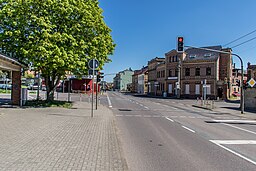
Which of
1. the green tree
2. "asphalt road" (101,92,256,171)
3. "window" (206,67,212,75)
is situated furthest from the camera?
"window" (206,67,212,75)

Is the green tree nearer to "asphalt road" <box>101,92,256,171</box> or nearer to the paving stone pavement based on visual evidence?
the paving stone pavement

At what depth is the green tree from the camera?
16.6 metres

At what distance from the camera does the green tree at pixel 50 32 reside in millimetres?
16625

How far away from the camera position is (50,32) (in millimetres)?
17531

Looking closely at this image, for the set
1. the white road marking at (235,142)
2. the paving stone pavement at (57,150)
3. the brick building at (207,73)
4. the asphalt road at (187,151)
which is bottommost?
the white road marking at (235,142)

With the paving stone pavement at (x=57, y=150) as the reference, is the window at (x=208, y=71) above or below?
above

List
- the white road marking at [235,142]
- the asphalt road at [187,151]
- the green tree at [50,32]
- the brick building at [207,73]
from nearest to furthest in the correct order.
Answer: the asphalt road at [187,151] < the white road marking at [235,142] < the green tree at [50,32] < the brick building at [207,73]

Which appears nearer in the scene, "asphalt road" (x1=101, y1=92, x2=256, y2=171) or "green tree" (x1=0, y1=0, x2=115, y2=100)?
"asphalt road" (x1=101, y1=92, x2=256, y2=171)

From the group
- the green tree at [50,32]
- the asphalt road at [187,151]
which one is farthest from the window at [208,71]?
the asphalt road at [187,151]

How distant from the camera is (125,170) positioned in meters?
5.20

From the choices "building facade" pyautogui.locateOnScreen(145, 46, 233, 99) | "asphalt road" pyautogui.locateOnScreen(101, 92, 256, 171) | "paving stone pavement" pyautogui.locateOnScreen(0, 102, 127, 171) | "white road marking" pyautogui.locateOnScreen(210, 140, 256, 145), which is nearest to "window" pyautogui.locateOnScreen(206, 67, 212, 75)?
"building facade" pyautogui.locateOnScreen(145, 46, 233, 99)

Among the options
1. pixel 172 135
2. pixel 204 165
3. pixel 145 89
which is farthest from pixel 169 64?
pixel 204 165

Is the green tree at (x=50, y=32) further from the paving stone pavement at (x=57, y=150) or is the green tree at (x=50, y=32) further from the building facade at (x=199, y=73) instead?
the building facade at (x=199, y=73)

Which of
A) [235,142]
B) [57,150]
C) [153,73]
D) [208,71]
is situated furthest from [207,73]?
[57,150]
